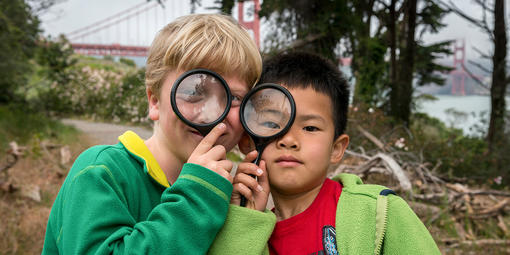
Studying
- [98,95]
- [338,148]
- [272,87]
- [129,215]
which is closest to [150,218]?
[129,215]

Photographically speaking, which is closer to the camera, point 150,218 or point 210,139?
point 150,218

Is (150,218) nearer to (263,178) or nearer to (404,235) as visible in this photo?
(263,178)

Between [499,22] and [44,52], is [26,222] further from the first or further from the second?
[499,22]

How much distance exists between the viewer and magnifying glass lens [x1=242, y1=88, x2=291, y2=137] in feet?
5.02

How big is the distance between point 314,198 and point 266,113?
1.38 feet

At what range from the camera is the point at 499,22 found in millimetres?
8633

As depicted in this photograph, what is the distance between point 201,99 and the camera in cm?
148

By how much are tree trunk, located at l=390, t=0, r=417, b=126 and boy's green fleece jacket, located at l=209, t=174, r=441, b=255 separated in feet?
22.3

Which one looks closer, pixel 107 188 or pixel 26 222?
pixel 107 188

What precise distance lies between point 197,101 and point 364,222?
2.49 ft

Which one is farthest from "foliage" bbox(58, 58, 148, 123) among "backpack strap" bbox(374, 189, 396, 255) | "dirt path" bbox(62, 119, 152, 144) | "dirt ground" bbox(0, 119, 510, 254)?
"backpack strap" bbox(374, 189, 396, 255)

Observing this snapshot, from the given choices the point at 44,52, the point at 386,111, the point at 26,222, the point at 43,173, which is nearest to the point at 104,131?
the point at 44,52

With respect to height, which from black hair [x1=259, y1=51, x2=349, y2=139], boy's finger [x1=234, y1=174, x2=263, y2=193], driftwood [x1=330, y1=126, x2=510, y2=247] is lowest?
driftwood [x1=330, y1=126, x2=510, y2=247]

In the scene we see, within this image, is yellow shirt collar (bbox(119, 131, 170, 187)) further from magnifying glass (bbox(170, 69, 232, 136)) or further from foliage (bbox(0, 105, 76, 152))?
foliage (bbox(0, 105, 76, 152))
